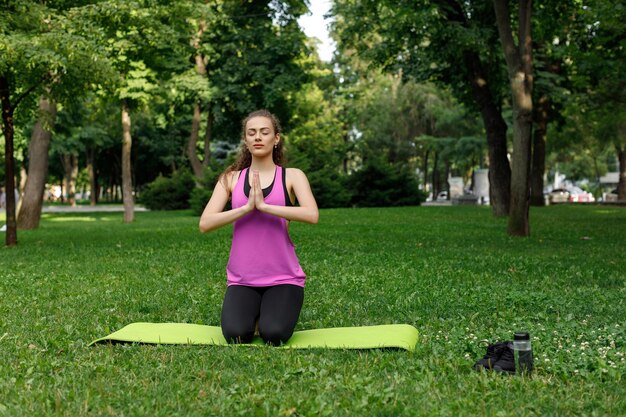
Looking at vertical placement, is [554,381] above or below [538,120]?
below

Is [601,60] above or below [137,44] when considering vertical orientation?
below

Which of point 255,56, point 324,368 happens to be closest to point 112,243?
point 324,368

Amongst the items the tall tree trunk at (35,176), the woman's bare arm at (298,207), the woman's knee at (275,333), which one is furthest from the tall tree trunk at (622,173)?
the woman's knee at (275,333)

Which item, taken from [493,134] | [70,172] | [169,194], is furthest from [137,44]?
[70,172]

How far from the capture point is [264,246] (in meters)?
7.01

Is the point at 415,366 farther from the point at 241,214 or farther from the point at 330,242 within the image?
the point at 330,242

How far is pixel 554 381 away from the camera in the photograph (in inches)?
208

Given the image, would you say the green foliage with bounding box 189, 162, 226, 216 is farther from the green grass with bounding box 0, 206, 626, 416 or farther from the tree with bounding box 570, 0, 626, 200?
the green grass with bounding box 0, 206, 626, 416

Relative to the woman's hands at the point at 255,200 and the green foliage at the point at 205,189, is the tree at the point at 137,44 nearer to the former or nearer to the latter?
the green foliage at the point at 205,189

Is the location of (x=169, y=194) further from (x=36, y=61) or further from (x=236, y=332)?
(x=236, y=332)

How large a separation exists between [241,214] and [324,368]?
5.10 ft

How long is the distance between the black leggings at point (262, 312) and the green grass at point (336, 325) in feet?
0.92

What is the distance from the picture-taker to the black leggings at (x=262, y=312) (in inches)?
263

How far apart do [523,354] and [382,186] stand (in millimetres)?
36589
